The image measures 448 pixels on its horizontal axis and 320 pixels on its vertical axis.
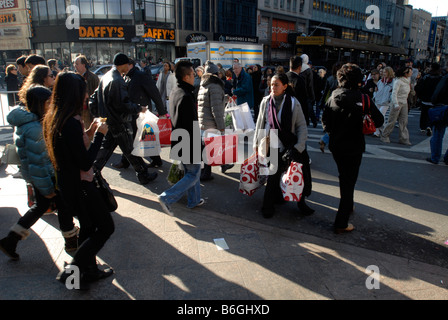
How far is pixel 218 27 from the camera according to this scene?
142ft

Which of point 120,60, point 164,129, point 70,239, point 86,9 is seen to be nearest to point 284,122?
point 164,129

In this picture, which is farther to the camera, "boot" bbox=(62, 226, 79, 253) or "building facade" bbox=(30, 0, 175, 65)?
"building facade" bbox=(30, 0, 175, 65)

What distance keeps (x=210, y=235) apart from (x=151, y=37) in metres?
36.2

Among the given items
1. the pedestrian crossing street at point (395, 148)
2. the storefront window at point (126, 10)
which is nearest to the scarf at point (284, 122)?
the pedestrian crossing street at point (395, 148)

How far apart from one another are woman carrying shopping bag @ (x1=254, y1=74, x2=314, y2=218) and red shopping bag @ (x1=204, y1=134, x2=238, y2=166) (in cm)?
75

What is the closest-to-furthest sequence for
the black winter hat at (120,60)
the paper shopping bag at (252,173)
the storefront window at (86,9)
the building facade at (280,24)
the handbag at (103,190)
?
1. the handbag at (103,190)
2. the paper shopping bag at (252,173)
3. the black winter hat at (120,60)
4. the storefront window at (86,9)
5. the building facade at (280,24)

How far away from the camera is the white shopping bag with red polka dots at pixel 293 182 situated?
3.91 metres

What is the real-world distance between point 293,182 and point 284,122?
75cm

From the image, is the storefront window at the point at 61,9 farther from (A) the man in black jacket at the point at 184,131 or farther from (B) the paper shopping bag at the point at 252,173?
(B) the paper shopping bag at the point at 252,173

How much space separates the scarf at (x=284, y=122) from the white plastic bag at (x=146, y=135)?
7.45 feet

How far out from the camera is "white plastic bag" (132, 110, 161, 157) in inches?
216

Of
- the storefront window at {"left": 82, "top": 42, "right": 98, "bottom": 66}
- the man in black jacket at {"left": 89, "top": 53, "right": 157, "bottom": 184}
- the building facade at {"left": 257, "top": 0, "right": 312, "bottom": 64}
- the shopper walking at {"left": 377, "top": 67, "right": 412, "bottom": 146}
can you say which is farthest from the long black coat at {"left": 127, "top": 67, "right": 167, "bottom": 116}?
the building facade at {"left": 257, "top": 0, "right": 312, "bottom": 64}

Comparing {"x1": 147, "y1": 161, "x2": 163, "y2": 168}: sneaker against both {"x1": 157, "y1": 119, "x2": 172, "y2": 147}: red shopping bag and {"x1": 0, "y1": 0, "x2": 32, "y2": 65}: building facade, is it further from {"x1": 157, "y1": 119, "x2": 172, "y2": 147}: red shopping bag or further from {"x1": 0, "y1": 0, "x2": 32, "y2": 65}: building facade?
{"x1": 0, "y1": 0, "x2": 32, "y2": 65}: building facade
